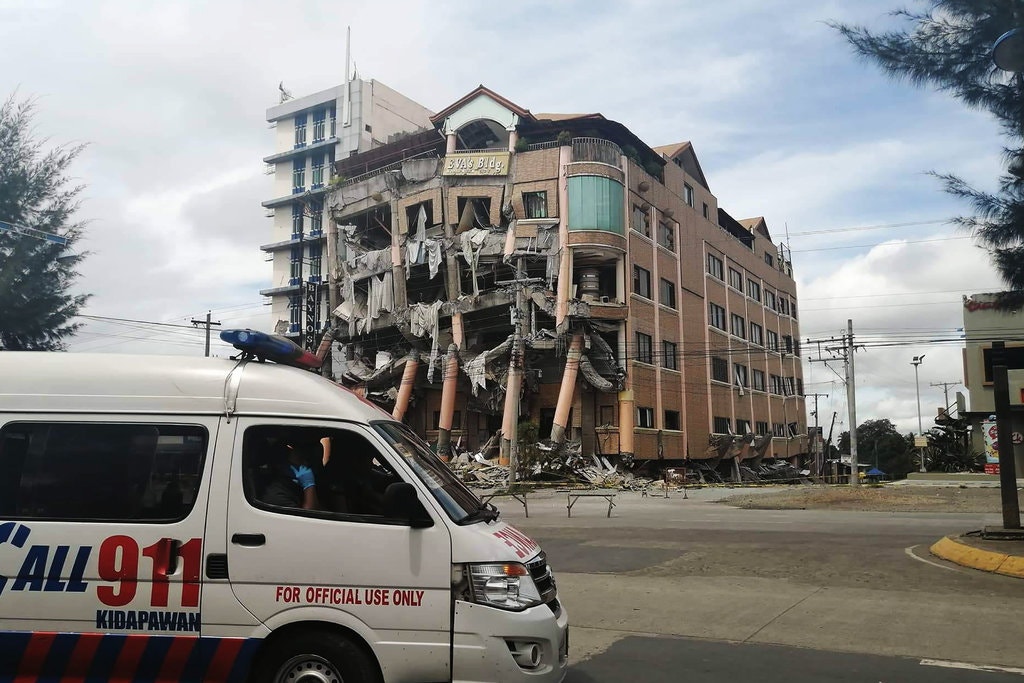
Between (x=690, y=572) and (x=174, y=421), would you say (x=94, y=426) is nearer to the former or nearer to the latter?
(x=174, y=421)

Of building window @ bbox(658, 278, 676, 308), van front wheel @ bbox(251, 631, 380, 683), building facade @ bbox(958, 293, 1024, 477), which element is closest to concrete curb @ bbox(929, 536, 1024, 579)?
van front wheel @ bbox(251, 631, 380, 683)

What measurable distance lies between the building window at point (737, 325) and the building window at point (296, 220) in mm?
38677

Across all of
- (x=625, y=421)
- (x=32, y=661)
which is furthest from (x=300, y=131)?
(x=32, y=661)

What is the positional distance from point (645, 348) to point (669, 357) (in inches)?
135

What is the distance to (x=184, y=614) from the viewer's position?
15.1ft

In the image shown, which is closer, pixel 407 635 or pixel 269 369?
pixel 407 635

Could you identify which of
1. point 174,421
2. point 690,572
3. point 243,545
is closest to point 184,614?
A: point 243,545

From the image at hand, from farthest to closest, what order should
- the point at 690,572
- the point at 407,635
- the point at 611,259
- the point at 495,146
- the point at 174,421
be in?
the point at 495,146, the point at 611,259, the point at 690,572, the point at 174,421, the point at 407,635

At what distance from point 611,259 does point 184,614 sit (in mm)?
41970

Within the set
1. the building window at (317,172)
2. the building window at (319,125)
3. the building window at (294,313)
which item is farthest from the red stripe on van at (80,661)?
the building window at (319,125)

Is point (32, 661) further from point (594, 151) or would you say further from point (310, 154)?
point (310, 154)

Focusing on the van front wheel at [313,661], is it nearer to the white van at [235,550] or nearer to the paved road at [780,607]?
the white van at [235,550]

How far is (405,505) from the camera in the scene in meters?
4.61

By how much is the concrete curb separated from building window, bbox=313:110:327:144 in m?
68.3
